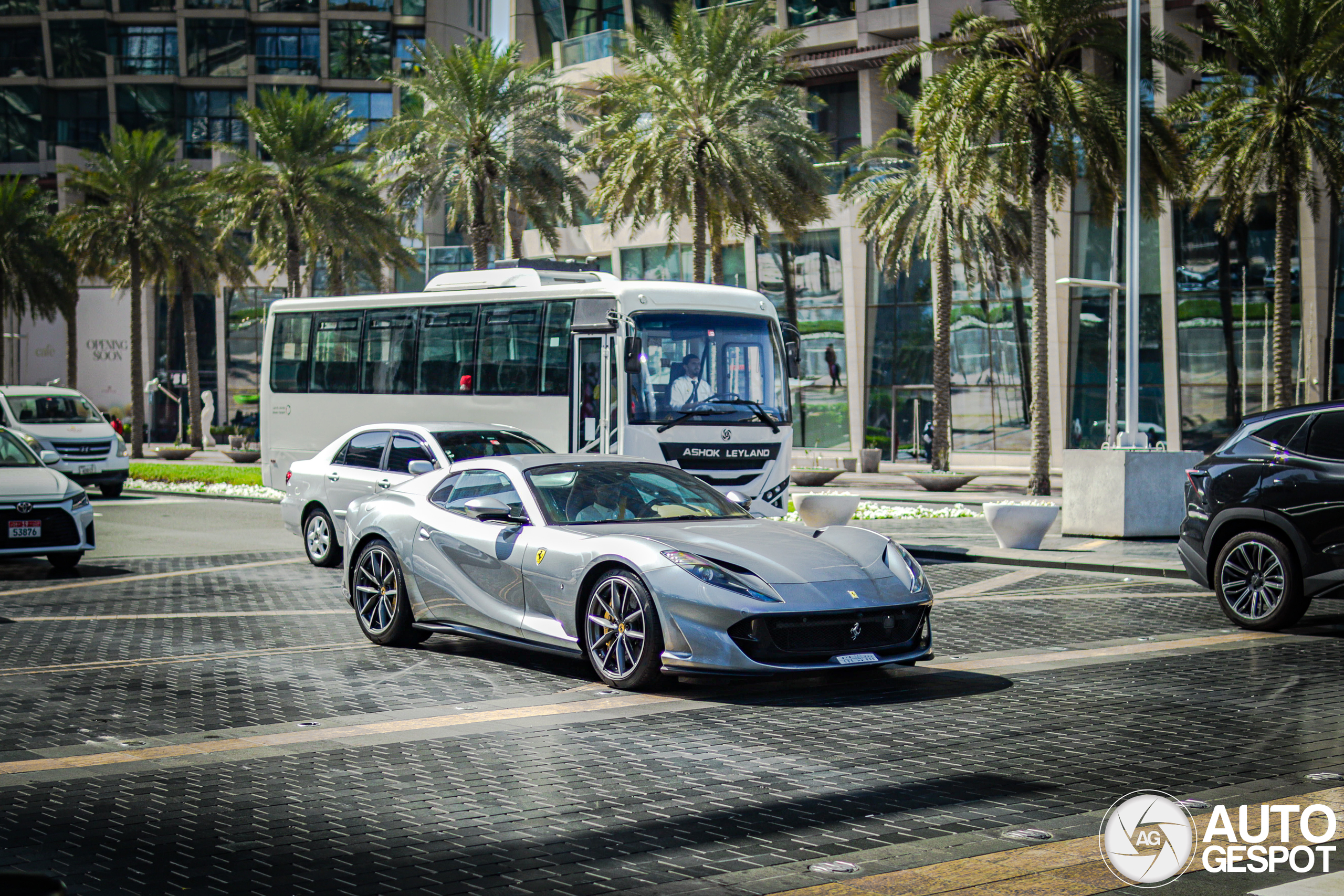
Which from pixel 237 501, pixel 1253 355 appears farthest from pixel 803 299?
pixel 237 501

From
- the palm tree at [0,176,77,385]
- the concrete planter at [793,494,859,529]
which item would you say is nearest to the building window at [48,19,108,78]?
the palm tree at [0,176,77,385]

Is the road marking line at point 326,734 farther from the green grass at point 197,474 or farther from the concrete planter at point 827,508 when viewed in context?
the green grass at point 197,474

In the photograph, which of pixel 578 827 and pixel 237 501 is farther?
pixel 237 501

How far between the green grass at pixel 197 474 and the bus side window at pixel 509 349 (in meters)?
12.1

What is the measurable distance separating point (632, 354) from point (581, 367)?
1289mm

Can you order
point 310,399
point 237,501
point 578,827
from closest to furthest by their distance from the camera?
point 578,827 < point 310,399 < point 237,501

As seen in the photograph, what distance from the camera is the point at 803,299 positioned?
168ft

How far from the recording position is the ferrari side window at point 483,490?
372 inches

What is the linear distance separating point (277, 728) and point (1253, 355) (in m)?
40.2

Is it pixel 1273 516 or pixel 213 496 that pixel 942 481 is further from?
pixel 1273 516

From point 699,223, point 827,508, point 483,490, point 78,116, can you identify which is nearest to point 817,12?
point 699,223

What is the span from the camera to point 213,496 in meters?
30.0

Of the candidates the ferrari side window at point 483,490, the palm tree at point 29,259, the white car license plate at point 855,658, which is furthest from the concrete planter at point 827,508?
the palm tree at point 29,259

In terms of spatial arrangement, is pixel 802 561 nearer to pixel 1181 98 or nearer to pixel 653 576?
pixel 653 576
